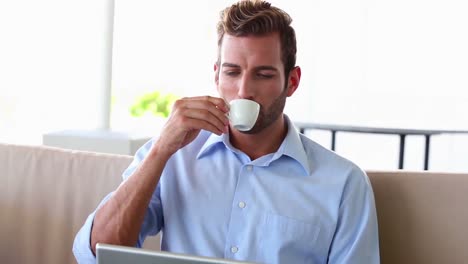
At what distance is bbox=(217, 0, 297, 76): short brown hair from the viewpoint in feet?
5.21

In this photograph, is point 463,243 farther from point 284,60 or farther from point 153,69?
point 153,69

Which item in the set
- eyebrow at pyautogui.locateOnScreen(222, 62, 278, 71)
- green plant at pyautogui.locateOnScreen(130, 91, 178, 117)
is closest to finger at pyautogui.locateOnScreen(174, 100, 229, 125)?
eyebrow at pyautogui.locateOnScreen(222, 62, 278, 71)

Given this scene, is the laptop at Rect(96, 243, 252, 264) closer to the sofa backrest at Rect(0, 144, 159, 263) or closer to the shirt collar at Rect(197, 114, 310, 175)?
the shirt collar at Rect(197, 114, 310, 175)

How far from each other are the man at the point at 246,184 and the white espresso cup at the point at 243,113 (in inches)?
1.0

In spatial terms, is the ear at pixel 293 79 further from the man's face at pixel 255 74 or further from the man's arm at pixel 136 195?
the man's arm at pixel 136 195

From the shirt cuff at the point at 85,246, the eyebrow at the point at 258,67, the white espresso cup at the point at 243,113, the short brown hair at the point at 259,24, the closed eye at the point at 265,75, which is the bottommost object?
the shirt cuff at the point at 85,246

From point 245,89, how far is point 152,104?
5.91 meters

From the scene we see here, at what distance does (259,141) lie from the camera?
1.64 metres

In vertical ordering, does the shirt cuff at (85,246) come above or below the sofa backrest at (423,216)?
below

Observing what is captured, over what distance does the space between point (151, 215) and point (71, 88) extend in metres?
3.90

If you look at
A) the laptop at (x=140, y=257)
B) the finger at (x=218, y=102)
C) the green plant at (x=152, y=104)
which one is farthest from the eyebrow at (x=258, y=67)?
the green plant at (x=152, y=104)

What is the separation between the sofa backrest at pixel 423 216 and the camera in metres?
1.58

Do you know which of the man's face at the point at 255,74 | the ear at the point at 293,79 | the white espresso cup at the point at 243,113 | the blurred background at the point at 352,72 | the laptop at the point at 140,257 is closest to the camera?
the laptop at the point at 140,257

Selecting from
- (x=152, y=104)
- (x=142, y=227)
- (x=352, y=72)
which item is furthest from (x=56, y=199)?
(x=152, y=104)
